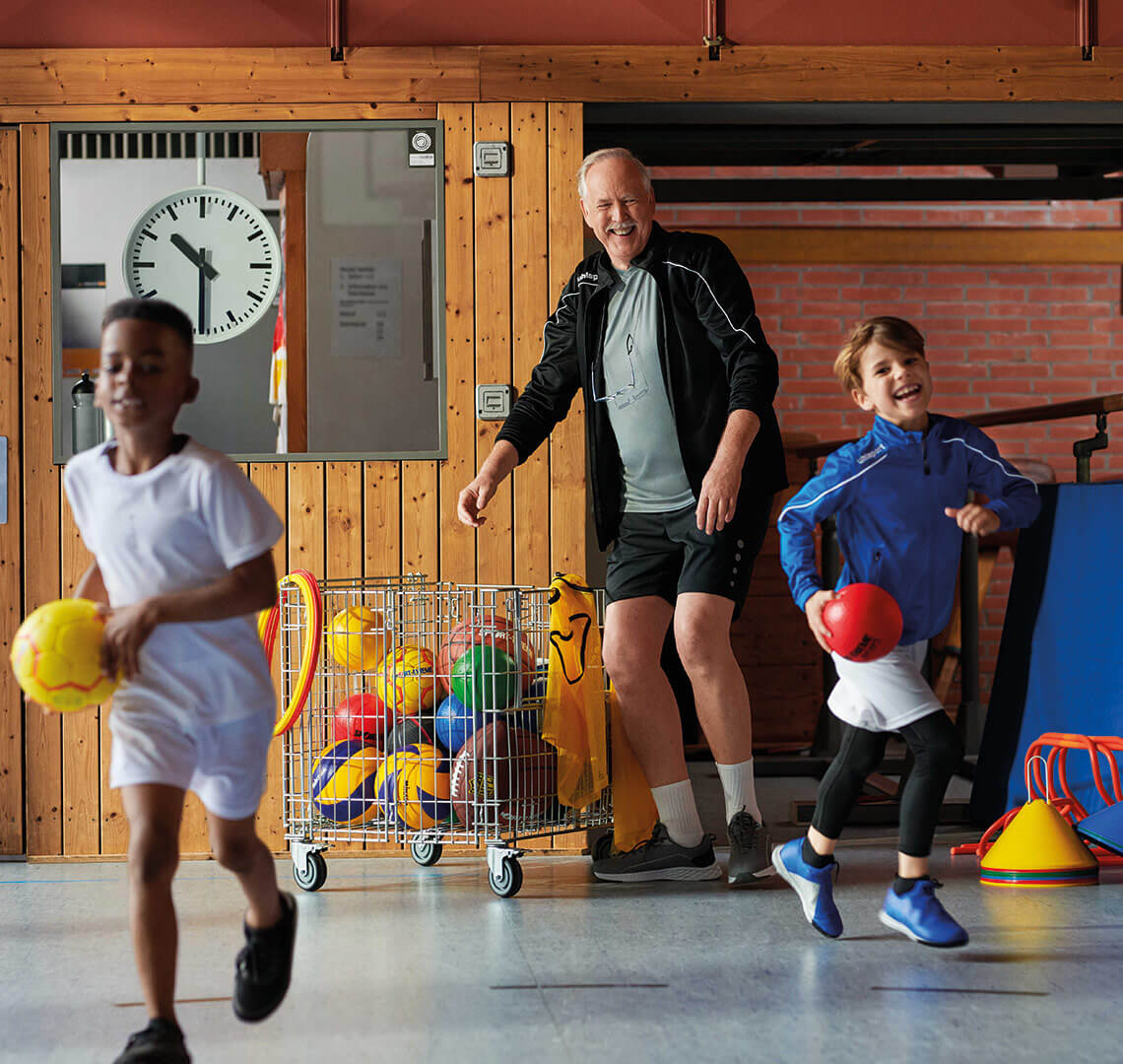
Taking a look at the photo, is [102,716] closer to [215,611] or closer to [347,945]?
[347,945]

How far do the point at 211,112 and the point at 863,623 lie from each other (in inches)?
A: 103

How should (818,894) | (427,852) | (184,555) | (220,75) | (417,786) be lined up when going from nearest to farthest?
(184,555) → (818,894) → (417,786) → (427,852) → (220,75)

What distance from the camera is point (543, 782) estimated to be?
370 centimetres

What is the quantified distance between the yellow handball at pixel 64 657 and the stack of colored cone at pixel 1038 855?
8.11 ft

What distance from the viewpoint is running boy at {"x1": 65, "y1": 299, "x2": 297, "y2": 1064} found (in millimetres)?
2125

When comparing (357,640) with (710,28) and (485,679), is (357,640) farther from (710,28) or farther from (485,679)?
(710,28)

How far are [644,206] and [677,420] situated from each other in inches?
22.5

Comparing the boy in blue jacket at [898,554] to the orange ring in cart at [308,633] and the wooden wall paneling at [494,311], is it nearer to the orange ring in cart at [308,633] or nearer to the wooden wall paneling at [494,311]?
the orange ring in cart at [308,633]

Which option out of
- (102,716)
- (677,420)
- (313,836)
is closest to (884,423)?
(677,420)

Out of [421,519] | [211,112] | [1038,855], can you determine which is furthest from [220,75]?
[1038,855]

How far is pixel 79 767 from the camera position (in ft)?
13.9

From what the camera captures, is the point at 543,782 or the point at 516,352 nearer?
the point at 543,782

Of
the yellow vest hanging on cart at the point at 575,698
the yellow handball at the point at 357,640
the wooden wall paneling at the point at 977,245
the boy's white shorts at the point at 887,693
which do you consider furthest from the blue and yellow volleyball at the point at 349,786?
the wooden wall paneling at the point at 977,245

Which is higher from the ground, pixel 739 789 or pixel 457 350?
pixel 457 350
